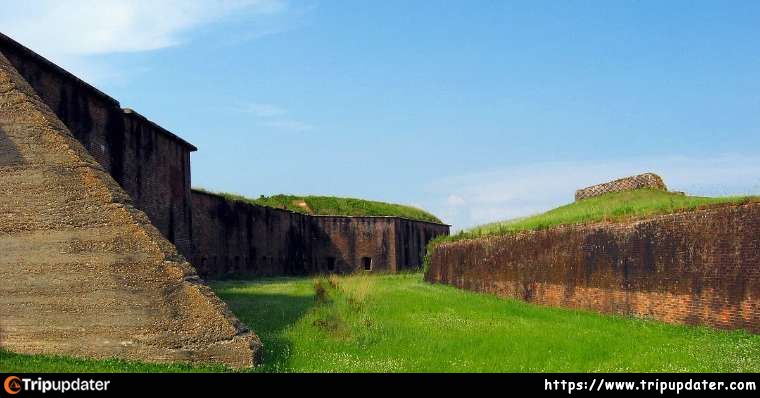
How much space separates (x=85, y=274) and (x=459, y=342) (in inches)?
210

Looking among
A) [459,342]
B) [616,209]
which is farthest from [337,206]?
[459,342]

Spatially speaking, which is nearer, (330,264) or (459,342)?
(459,342)

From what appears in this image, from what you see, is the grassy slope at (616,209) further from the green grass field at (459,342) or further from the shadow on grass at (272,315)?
the shadow on grass at (272,315)

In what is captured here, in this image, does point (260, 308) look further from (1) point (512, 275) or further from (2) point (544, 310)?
(1) point (512, 275)

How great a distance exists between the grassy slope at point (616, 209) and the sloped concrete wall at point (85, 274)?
30.5 feet

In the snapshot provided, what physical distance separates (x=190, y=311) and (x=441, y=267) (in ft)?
59.5

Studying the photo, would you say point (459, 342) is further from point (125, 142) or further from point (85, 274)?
point (125, 142)

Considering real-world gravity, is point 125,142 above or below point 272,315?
above

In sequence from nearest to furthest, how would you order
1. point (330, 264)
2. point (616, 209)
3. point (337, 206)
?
point (616, 209) < point (330, 264) < point (337, 206)

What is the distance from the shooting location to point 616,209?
15.7 m

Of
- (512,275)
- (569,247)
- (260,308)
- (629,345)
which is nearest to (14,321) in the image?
(260,308)

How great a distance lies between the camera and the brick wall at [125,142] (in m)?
12.4
